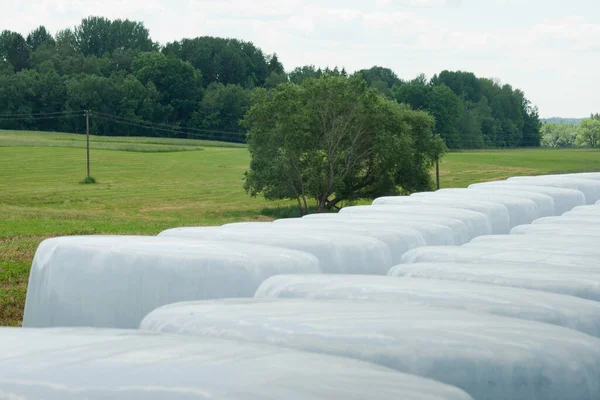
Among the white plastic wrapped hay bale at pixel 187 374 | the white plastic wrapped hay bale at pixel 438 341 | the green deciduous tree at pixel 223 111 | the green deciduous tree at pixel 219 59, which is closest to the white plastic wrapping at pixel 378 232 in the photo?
the white plastic wrapped hay bale at pixel 438 341

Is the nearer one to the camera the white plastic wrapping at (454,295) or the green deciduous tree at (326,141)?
the white plastic wrapping at (454,295)

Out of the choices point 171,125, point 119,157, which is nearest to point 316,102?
point 119,157

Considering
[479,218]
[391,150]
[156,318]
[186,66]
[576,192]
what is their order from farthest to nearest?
[186,66]
[391,150]
[576,192]
[479,218]
[156,318]

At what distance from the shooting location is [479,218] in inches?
364

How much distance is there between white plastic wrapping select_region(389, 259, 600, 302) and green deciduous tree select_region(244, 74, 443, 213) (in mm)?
31418

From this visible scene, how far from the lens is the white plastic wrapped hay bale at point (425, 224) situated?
8.00m

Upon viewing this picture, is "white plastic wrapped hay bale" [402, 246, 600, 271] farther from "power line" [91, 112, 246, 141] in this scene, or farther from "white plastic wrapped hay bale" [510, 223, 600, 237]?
"power line" [91, 112, 246, 141]

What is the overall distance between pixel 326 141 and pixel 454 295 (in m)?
33.8

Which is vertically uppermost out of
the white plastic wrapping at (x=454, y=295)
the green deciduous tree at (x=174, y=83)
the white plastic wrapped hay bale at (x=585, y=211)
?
the green deciduous tree at (x=174, y=83)

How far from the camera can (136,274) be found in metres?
6.13

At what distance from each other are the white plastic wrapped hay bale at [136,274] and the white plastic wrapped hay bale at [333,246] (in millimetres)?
425

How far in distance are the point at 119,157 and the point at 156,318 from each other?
64701 millimetres

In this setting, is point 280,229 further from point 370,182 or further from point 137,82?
point 137,82

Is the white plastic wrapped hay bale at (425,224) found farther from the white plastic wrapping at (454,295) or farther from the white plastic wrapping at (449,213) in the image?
the white plastic wrapping at (454,295)
